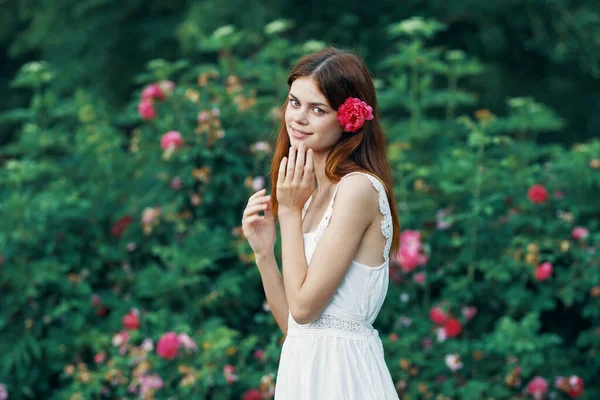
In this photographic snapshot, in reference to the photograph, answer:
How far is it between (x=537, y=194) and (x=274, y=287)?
→ 92.8 inches

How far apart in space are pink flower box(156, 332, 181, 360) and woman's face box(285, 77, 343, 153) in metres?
1.93

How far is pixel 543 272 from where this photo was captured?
4312mm

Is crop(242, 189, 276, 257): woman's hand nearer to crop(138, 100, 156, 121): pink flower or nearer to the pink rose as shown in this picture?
the pink rose

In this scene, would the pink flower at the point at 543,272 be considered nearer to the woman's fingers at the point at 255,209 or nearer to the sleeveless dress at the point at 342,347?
the sleeveless dress at the point at 342,347

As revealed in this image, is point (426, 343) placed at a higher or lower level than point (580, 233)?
lower

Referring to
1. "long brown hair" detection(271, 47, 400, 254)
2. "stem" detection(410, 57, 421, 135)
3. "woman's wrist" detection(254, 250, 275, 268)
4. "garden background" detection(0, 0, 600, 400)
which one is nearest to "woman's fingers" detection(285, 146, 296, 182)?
"long brown hair" detection(271, 47, 400, 254)

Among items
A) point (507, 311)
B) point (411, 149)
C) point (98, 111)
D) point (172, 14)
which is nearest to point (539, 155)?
point (411, 149)

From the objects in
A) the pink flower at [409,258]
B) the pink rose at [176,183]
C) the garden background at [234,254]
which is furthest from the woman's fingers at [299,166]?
Answer: the pink rose at [176,183]

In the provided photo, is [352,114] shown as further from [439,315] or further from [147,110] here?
[147,110]

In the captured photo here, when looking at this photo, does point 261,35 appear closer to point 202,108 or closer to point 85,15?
point 85,15

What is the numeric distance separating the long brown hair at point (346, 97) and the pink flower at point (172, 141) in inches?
82.1

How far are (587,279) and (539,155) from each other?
3.47 ft

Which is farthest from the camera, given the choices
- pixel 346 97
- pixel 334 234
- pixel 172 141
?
pixel 172 141

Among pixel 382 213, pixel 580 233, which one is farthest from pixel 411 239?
pixel 382 213
